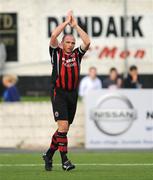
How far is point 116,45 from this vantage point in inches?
1640

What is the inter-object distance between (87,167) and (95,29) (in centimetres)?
2804

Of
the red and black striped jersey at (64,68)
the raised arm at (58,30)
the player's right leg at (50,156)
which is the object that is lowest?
the player's right leg at (50,156)

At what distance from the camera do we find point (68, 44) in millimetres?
13227

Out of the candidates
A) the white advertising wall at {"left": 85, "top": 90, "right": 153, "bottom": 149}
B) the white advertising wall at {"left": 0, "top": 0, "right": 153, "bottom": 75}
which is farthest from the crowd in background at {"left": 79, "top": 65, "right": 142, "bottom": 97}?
the white advertising wall at {"left": 0, "top": 0, "right": 153, "bottom": 75}

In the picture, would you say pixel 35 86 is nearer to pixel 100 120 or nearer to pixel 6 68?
pixel 6 68

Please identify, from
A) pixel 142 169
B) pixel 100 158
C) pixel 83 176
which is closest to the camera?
pixel 83 176

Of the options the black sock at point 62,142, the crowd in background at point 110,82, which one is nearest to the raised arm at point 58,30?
the black sock at point 62,142

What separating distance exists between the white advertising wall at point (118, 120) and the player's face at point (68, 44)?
7.00m

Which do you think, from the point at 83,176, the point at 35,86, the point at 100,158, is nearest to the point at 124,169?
the point at 83,176

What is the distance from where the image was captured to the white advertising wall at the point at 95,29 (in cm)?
4162

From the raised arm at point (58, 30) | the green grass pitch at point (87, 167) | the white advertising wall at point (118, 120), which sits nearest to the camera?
the green grass pitch at point (87, 167)

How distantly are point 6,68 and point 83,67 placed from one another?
3.41m

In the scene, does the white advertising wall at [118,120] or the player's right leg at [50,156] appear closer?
the player's right leg at [50,156]

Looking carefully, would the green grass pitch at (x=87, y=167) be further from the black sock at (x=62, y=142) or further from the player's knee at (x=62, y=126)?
the player's knee at (x=62, y=126)
